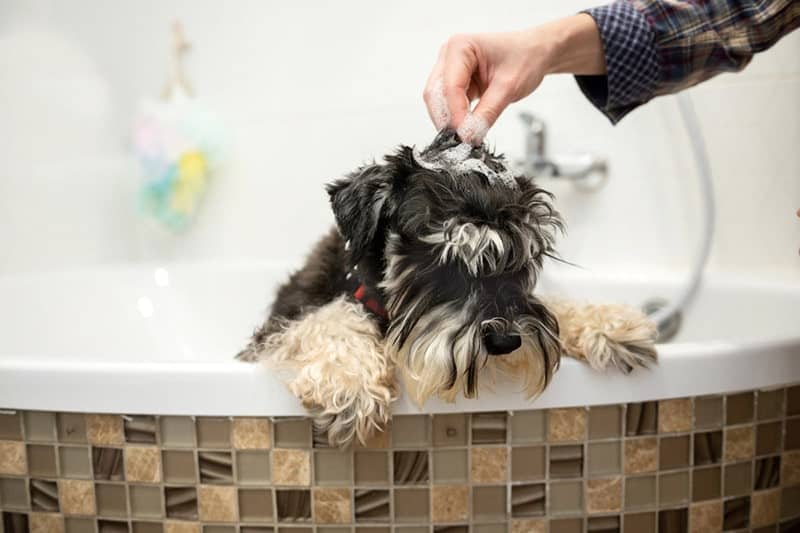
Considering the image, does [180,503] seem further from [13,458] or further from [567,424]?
[567,424]

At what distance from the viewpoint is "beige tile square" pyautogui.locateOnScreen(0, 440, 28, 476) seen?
1.26m

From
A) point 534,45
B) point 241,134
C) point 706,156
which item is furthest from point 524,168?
point 241,134

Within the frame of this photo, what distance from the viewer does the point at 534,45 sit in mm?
1486

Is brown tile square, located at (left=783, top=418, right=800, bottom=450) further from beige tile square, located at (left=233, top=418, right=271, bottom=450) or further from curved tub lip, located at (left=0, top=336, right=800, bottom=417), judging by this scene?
beige tile square, located at (left=233, top=418, right=271, bottom=450)

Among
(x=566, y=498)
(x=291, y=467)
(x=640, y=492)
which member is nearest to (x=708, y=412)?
(x=640, y=492)

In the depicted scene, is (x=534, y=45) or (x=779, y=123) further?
(x=779, y=123)

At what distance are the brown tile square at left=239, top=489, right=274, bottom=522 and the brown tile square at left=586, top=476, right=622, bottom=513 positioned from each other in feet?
1.95

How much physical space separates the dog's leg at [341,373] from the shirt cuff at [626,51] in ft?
2.79

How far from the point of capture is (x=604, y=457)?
1.24m

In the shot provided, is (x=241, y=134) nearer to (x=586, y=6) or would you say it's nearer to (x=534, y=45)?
(x=586, y=6)

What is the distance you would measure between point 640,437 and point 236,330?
1.79 meters

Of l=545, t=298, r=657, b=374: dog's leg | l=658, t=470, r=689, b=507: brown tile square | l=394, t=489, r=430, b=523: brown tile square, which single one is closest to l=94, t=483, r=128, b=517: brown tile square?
l=394, t=489, r=430, b=523: brown tile square

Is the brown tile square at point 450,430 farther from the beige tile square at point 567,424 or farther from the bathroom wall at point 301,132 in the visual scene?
the bathroom wall at point 301,132

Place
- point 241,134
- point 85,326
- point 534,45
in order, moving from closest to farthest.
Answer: point 534,45 → point 85,326 → point 241,134
